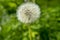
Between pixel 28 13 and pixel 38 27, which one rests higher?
pixel 28 13

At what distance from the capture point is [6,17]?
7.04 feet

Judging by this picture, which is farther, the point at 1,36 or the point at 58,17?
the point at 1,36

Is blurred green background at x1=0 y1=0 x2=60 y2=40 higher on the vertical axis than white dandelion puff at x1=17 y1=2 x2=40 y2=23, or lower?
lower

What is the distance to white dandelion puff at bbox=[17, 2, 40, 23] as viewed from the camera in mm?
1358

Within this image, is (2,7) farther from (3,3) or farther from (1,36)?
(1,36)

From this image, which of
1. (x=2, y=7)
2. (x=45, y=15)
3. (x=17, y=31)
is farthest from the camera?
(x=2, y=7)

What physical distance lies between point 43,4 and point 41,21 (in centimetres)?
40

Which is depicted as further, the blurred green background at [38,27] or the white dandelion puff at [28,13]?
the blurred green background at [38,27]

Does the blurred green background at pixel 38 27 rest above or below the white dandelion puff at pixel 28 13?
below

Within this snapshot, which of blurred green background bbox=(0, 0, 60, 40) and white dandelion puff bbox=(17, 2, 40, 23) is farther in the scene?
blurred green background bbox=(0, 0, 60, 40)

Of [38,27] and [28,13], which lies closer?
[28,13]

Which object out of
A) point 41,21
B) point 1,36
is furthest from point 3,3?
point 41,21

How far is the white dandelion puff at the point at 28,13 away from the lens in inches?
53.5

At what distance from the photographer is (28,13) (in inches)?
54.7
